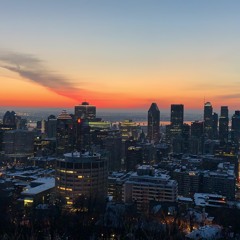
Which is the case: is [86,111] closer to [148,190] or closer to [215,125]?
[215,125]

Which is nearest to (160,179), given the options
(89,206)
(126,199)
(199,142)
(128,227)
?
(126,199)

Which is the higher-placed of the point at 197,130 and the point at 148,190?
the point at 197,130

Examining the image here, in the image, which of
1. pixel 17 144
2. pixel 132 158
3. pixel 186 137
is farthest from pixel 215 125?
pixel 17 144

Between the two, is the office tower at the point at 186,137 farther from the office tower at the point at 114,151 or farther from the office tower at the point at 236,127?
the office tower at the point at 114,151

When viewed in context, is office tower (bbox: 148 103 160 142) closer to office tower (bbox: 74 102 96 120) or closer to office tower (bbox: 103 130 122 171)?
office tower (bbox: 74 102 96 120)

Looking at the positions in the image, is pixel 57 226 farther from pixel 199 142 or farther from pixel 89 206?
pixel 199 142

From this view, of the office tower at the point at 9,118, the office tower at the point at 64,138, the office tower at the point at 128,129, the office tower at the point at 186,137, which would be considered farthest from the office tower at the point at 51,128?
the office tower at the point at 186,137

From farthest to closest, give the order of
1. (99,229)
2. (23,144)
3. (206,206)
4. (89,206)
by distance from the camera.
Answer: (23,144), (206,206), (89,206), (99,229)
